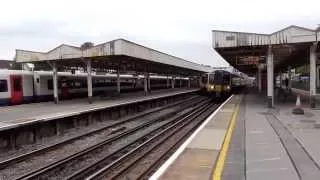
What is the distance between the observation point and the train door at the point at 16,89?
3088 centimetres

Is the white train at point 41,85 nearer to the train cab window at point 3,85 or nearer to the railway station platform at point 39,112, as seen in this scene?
the train cab window at point 3,85

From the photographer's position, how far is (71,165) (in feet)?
39.2

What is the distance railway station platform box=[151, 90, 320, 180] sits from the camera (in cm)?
814

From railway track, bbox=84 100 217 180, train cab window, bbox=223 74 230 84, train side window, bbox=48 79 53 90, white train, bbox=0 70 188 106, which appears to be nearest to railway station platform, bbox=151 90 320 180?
railway track, bbox=84 100 217 180

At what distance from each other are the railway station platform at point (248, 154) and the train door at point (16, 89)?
19.5 metres

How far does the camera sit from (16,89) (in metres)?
31.5

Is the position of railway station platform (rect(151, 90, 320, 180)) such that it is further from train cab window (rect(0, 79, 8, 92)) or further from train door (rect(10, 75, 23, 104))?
train door (rect(10, 75, 23, 104))

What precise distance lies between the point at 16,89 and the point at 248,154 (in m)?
25.0

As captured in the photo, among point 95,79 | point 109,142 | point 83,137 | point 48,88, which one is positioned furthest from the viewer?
point 95,79

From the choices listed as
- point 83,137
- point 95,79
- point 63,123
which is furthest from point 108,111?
point 95,79

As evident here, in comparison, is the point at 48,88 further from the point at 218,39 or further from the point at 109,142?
the point at 109,142

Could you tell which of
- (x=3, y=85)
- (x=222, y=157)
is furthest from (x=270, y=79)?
(x=3, y=85)

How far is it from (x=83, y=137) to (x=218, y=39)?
12896mm

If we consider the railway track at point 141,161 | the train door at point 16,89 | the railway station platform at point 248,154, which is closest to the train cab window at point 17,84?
the train door at point 16,89
